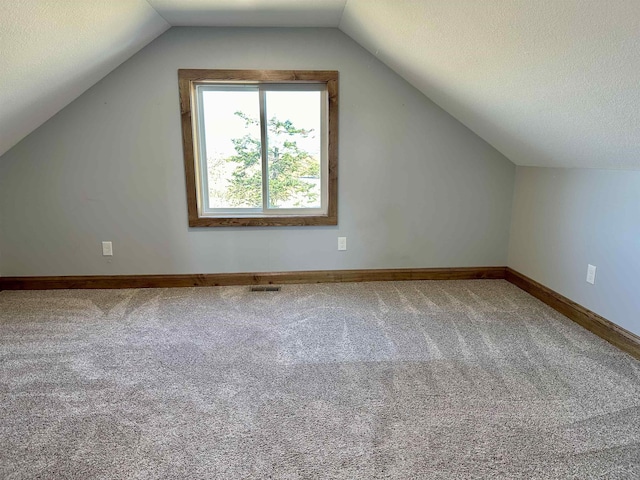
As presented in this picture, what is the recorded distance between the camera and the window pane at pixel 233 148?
10.4ft

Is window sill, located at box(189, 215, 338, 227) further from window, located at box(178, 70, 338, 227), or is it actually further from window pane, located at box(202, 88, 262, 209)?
window pane, located at box(202, 88, 262, 209)

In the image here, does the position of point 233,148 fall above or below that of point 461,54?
below

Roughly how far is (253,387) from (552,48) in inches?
78.2

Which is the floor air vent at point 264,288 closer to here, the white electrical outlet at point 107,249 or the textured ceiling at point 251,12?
the white electrical outlet at point 107,249

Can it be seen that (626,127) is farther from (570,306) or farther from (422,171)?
(422,171)

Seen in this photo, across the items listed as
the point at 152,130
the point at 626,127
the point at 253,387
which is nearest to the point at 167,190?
the point at 152,130

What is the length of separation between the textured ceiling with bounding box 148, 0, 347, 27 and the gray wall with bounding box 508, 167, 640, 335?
201 centimetres

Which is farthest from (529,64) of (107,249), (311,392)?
(107,249)

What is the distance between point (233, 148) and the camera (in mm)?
3262

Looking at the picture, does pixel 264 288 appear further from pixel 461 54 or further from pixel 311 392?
pixel 461 54

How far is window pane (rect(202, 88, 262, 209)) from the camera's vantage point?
3182mm

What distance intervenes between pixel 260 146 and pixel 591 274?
2594mm

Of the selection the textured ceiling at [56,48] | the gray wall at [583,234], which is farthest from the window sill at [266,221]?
the gray wall at [583,234]

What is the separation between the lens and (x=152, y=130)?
3.09m
